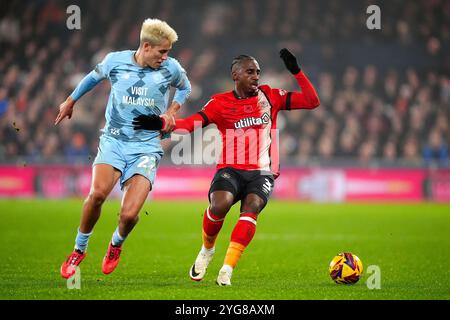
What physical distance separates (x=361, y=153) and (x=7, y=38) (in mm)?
11969

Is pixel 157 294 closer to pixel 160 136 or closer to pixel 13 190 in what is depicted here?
pixel 160 136

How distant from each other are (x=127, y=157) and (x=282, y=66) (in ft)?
60.7

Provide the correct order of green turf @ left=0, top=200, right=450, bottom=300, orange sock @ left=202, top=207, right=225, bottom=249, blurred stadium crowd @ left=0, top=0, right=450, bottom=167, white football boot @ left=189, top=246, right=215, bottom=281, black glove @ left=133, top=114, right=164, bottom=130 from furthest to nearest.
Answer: blurred stadium crowd @ left=0, top=0, right=450, bottom=167, orange sock @ left=202, top=207, right=225, bottom=249, white football boot @ left=189, top=246, right=215, bottom=281, black glove @ left=133, top=114, right=164, bottom=130, green turf @ left=0, top=200, right=450, bottom=300

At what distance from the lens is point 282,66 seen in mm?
26359

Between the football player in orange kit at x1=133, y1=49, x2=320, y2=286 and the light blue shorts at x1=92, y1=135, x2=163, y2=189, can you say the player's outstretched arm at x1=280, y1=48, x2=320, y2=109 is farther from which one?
the light blue shorts at x1=92, y1=135, x2=163, y2=189

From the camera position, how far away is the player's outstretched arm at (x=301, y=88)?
27.3 feet

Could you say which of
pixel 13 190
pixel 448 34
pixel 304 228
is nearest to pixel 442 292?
pixel 304 228

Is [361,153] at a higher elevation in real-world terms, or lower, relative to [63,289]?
higher

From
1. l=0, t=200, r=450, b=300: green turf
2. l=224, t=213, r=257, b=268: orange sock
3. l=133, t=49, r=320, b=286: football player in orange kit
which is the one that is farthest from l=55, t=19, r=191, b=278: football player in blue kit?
l=224, t=213, r=257, b=268: orange sock

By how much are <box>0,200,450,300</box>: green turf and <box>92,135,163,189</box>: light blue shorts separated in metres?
1.10

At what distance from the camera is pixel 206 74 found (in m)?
26.1

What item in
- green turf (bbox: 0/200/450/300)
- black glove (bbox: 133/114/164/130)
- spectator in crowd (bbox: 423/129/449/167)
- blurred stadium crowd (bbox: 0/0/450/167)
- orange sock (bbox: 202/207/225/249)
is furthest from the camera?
blurred stadium crowd (bbox: 0/0/450/167)

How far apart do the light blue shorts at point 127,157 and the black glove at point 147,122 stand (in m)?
0.43

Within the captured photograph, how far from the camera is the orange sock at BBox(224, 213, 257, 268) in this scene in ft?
26.0
